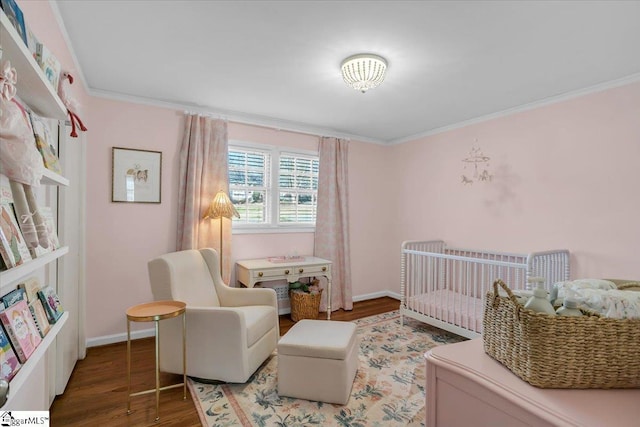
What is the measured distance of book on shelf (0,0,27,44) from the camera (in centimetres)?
94

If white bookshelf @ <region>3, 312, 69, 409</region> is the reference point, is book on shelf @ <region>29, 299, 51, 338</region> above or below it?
above

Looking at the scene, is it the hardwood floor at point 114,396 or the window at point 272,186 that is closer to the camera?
the hardwood floor at point 114,396

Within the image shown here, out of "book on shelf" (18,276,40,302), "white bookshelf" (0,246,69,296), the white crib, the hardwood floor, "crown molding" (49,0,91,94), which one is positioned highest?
"crown molding" (49,0,91,94)

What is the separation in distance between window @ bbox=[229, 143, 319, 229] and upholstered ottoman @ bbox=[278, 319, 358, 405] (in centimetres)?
189

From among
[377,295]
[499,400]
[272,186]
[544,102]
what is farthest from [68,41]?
[377,295]

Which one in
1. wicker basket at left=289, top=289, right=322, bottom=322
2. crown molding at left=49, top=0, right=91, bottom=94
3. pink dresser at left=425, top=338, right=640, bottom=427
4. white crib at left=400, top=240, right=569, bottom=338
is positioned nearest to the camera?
pink dresser at left=425, top=338, right=640, bottom=427

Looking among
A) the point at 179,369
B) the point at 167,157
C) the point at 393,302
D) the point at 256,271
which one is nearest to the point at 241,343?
the point at 179,369

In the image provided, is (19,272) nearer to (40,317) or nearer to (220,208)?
(40,317)

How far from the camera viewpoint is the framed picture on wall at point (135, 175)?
2.97 m

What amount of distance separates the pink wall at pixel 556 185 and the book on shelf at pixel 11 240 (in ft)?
12.0

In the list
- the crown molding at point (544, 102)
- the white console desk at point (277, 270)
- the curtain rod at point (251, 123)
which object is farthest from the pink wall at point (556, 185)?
the white console desk at point (277, 270)

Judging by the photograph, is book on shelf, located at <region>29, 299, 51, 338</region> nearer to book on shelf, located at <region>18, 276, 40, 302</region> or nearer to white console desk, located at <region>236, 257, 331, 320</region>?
book on shelf, located at <region>18, 276, 40, 302</region>

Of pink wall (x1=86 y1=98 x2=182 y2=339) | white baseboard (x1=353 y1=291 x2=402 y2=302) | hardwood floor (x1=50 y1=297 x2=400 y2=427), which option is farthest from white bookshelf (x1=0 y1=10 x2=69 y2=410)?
white baseboard (x1=353 y1=291 x2=402 y2=302)

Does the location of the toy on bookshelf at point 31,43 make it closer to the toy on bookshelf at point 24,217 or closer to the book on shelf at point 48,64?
the book on shelf at point 48,64
